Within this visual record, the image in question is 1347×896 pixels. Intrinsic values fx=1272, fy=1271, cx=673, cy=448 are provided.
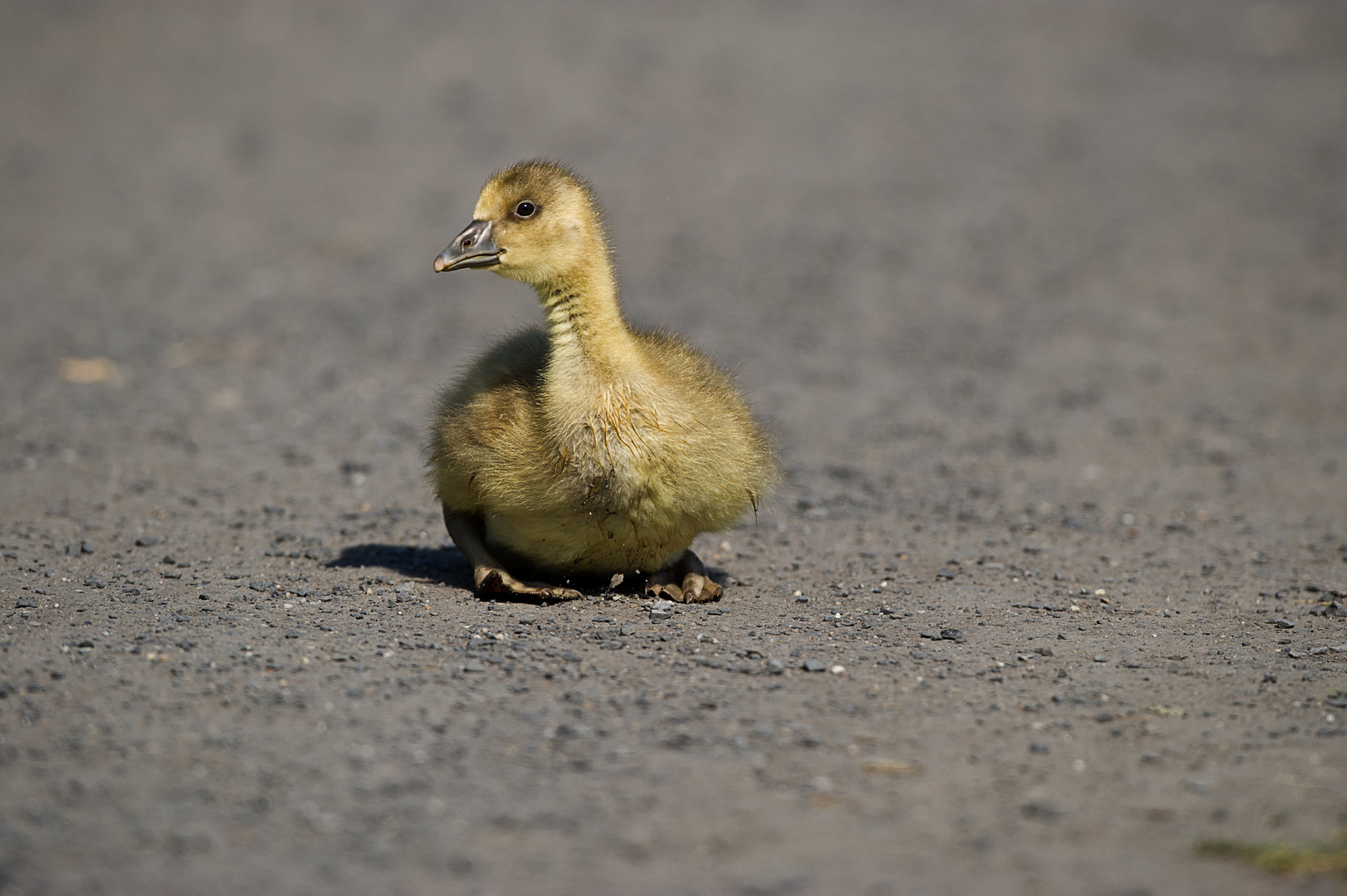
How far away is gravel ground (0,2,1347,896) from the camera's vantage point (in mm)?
4020

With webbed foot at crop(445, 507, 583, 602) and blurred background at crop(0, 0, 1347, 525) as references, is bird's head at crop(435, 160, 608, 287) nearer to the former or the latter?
webbed foot at crop(445, 507, 583, 602)

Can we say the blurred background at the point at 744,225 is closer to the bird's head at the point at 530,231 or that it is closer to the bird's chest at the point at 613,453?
the bird's head at the point at 530,231

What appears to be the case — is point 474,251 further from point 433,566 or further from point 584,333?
point 433,566

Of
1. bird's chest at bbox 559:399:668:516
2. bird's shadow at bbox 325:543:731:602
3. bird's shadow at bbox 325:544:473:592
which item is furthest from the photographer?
bird's shadow at bbox 325:544:473:592

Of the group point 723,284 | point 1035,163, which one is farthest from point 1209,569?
point 1035,163

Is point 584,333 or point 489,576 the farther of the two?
point 489,576

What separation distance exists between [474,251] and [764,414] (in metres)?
4.55

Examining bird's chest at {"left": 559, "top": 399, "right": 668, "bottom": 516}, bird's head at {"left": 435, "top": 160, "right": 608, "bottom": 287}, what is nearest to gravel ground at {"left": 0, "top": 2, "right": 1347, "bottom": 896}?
bird's chest at {"left": 559, "top": 399, "right": 668, "bottom": 516}

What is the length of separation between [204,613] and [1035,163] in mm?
12526

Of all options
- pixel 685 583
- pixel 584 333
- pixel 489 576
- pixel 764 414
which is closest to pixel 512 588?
pixel 489 576

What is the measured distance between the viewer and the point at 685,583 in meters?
6.18

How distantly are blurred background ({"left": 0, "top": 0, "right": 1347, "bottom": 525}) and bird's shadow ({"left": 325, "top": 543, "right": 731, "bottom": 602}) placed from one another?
4.08ft

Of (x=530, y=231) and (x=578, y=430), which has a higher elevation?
(x=530, y=231)

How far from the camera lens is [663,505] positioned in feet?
18.4
